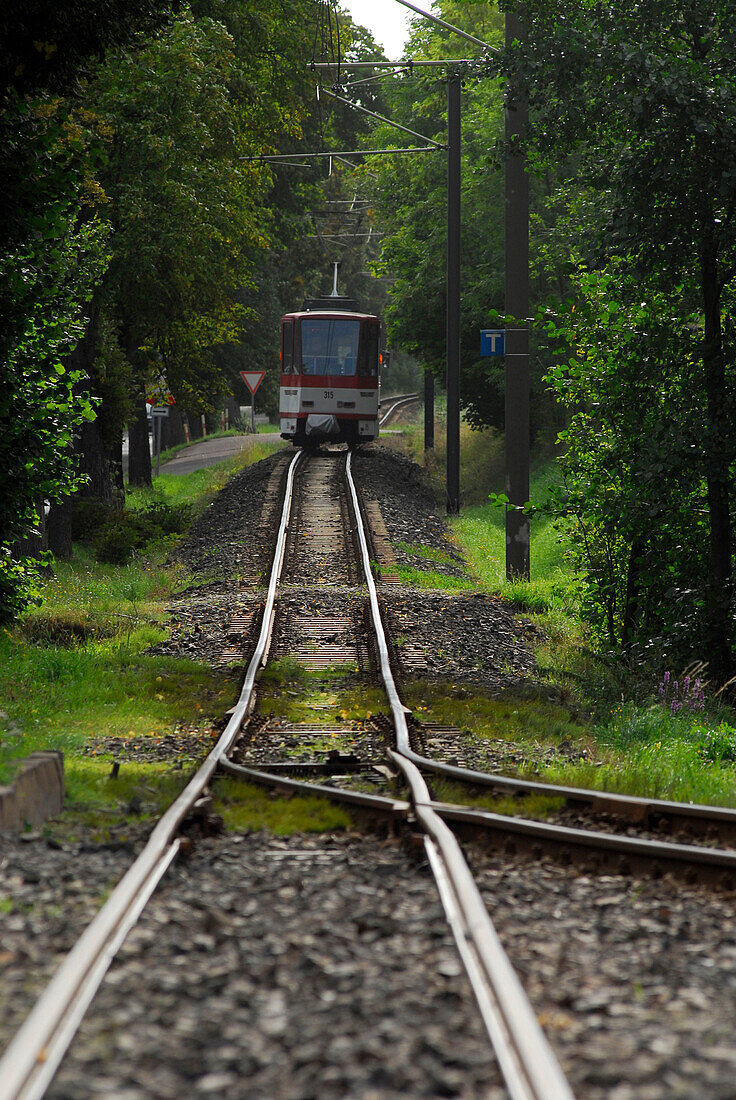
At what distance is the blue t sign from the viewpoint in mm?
16125

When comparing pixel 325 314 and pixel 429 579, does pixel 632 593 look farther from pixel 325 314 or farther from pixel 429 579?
pixel 325 314

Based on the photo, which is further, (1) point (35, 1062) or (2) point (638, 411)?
(2) point (638, 411)

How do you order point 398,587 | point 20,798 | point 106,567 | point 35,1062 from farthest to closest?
1. point 106,567
2. point 398,587
3. point 20,798
4. point 35,1062

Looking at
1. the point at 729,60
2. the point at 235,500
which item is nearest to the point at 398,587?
the point at 729,60

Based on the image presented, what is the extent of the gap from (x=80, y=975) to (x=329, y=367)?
25.1 m

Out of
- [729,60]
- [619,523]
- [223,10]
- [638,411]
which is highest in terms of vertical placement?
[223,10]

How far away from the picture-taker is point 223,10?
2316 centimetres

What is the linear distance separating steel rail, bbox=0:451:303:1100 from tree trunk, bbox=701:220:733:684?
20.0 feet

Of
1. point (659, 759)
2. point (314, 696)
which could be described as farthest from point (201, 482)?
point (659, 759)

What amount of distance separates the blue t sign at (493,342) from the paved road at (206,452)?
67.6 feet

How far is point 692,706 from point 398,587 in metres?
5.28

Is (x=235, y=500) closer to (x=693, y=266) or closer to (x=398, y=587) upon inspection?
(x=398, y=587)

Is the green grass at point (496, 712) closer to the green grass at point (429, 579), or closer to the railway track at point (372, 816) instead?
the railway track at point (372, 816)

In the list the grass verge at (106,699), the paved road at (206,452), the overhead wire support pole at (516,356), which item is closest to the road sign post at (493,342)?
the overhead wire support pole at (516,356)
